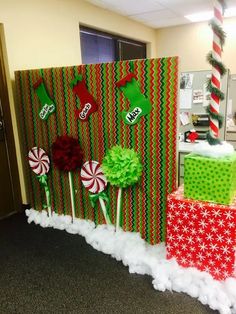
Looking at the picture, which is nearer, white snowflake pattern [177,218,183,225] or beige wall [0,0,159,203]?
white snowflake pattern [177,218,183,225]

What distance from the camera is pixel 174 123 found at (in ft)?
6.38

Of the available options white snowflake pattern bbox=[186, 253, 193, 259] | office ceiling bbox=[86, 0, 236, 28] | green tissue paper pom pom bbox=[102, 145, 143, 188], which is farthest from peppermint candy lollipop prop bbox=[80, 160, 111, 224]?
office ceiling bbox=[86, 0, 236, 28]

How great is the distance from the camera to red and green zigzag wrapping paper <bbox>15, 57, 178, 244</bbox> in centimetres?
196

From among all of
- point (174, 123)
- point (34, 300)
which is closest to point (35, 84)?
point (174, 123)

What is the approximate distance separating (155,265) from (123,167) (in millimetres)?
715

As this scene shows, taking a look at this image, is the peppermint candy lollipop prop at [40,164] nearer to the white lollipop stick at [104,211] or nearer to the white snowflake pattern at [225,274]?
the white lollipop stick at [104,211]

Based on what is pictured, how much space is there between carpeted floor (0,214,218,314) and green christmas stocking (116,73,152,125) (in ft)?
3.55

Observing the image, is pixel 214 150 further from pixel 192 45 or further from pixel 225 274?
pixel 192 45

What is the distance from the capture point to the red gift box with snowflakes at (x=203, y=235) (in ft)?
5.47

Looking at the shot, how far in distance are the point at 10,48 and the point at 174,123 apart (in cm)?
179

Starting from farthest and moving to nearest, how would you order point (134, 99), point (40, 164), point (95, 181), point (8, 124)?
point (8, 124)
point (40, 164)
point (95, 181)
point (134, 99)

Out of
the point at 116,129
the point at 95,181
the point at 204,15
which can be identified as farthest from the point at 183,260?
the point at 204,15

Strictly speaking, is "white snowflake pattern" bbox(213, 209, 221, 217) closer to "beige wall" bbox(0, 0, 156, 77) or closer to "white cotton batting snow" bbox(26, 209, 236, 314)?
"white cotton batting snow" bbox(26, 209, 236, 314)

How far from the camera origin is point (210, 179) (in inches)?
67.9
